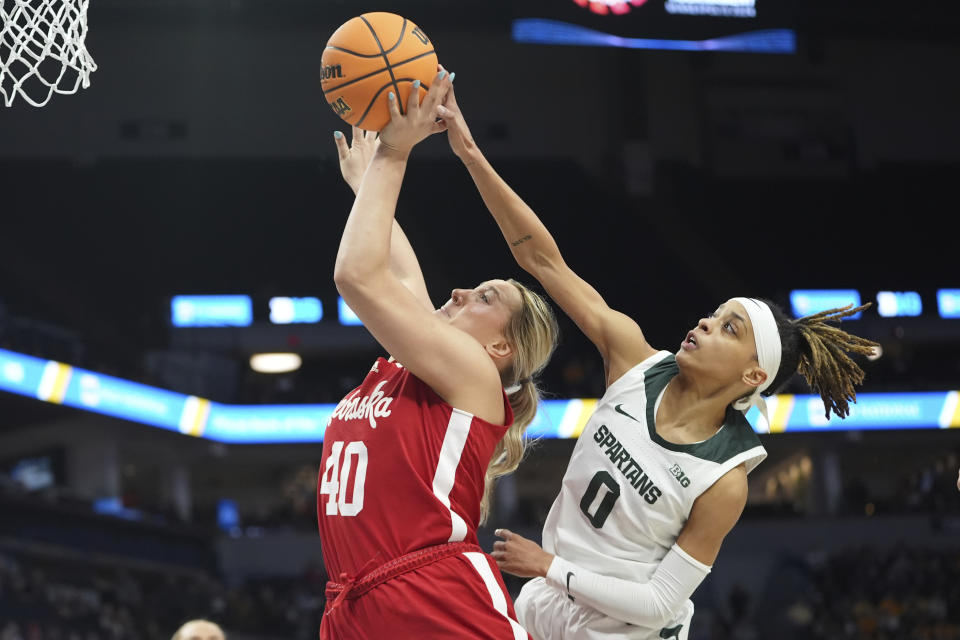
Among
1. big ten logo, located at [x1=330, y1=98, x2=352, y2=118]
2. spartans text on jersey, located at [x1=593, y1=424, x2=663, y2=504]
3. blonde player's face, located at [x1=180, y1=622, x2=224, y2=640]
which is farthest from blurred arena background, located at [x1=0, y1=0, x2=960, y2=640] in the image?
big ten logo, located at [x1=330, y1=98, x2=352, y2=118]

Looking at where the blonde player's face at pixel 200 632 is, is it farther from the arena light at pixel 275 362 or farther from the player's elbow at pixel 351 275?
the arena light at pixel 275 362

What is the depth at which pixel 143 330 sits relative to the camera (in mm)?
18906

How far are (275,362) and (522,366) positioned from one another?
19.1 metres

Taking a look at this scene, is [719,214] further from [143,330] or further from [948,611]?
[143,330]

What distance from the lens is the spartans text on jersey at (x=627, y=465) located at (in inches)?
116

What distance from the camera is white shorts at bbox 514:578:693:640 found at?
2973 mm

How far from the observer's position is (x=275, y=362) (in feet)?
70.3

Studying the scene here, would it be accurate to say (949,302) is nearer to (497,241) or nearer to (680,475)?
(497,241)

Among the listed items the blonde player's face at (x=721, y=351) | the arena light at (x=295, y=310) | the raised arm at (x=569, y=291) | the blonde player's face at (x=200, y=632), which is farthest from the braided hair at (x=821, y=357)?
the arena light at (x=295, y=310)

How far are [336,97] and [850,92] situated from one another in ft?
61.9

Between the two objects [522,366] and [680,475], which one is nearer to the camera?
[522,366]

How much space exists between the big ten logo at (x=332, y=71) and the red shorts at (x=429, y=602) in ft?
3.62

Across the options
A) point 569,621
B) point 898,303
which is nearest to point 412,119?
point 569,621

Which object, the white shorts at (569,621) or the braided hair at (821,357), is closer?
the white shorts at (569,621)
